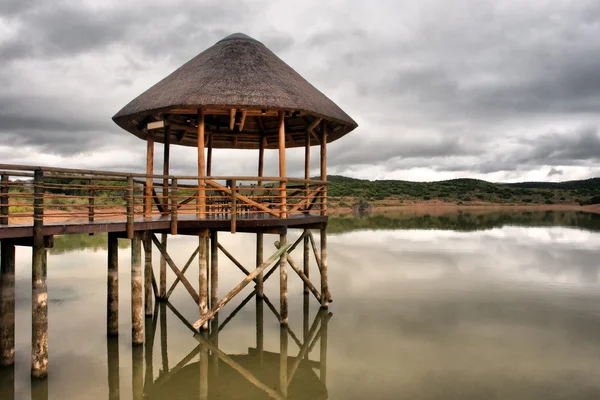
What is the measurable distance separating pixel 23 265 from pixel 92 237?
9433mm

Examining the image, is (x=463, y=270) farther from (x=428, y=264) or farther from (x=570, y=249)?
(x=570, y=249)

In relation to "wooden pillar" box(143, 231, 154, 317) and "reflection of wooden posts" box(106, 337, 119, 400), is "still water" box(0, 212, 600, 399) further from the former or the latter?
"wooden pillar" box(143, 231, 154, 317)

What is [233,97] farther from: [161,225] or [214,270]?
[214,270]

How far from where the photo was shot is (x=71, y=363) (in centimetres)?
880

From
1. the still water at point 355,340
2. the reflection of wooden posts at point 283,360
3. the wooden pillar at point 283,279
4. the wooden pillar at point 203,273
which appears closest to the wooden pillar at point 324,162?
the wooden pillar at point 283,279

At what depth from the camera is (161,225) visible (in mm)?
9938

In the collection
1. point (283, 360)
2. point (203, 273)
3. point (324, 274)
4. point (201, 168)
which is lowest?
point (283, 360)

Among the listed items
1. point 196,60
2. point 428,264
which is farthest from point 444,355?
point 428,264

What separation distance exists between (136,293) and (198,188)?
2529 millimetres

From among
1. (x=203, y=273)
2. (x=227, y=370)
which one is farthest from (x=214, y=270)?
(x=227, y=370)

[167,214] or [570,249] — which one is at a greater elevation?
[167,214]

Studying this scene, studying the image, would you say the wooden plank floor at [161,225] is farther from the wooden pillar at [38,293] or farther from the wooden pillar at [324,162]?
the wooden pillar at [324,162]

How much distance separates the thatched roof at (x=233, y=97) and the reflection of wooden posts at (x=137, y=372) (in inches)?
203

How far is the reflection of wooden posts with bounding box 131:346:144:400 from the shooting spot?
319 inches
